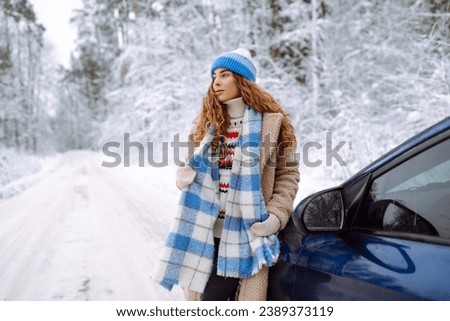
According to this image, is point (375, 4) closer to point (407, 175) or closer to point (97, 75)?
point (407, 175)

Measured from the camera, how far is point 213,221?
5.55ft

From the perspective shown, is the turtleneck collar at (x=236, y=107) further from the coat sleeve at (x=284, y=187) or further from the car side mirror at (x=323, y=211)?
the car side mirror at (x=323, y=211)

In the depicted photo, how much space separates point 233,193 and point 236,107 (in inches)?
18.3

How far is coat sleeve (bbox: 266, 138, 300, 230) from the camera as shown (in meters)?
1.58

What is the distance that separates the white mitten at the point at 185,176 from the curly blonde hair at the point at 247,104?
0.61 feet

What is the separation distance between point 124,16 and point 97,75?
8.21 m

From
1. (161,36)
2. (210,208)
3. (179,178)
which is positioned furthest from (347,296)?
(161,36)

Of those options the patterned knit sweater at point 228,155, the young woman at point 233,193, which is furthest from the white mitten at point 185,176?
the patterned knit sweater at point 228,155

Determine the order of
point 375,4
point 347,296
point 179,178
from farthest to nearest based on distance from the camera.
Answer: point 375,4, point 179,178, point 347,296

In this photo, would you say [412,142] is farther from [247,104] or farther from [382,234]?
[247,104]

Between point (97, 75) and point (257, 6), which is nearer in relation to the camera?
point (257, 6)

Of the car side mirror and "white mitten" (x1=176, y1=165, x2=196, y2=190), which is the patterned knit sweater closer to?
"white mitten" (x1=176, y1=165, x2=196, y2=190)

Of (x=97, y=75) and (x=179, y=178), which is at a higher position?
(x=97, y=75)

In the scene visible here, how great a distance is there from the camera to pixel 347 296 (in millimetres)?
1262
